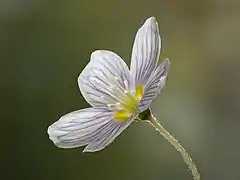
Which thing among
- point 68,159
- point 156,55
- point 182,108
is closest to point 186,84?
point 182,108

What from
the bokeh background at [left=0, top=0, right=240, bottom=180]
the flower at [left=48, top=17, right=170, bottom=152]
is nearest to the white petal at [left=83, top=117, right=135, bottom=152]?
the flower at [left=48, top=17, right=170, bottom=152]

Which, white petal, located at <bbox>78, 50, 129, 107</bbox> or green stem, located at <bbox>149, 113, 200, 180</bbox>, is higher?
white petal, located at <bbox>78, 50, 129, 107</bbox>

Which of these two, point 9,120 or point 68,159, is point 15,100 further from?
point 68,159

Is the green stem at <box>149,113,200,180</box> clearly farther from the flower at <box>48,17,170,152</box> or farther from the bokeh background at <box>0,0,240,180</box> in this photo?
the bokeh background at <box>0,0,240,180</box>

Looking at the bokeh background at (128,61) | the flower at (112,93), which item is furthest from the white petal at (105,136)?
the bokeh background at (128,61)

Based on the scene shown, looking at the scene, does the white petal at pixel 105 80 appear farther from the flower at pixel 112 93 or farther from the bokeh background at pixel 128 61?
the bokeh background at pixel 128 61

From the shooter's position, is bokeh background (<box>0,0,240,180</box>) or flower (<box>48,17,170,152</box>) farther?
bokeh background (<box>0,0,240,180</box>)

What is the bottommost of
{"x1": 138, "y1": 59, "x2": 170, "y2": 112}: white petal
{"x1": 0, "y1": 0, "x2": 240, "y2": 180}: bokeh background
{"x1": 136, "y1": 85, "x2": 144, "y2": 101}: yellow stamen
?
{"x1": 0, "y1": 0, "x2": 240, "y2": 180}: bokeh background
